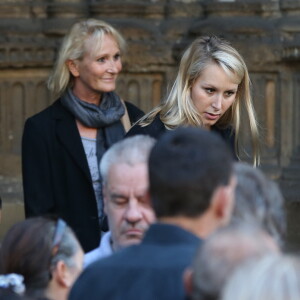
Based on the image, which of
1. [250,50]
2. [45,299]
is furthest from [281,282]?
[250,50]

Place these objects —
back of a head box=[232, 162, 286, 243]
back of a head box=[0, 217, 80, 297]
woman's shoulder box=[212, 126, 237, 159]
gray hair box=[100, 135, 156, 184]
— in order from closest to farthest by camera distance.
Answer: back of a head box=[232, 162, 286, 243] → back of a head box=[0, 217, 80, 297] → gray hair box=[100, 135, 156, 184] → woman's shoulder box=[212, 126, 237, 159]

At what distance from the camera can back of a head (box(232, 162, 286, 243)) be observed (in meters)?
3.22

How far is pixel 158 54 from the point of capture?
8148 mm

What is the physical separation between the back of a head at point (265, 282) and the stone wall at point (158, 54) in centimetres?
550

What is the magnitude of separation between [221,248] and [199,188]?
0.34m

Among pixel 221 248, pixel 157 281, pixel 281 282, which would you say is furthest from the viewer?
pixel 157 281

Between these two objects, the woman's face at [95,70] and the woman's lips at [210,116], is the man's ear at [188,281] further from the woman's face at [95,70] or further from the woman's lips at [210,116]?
the woman's face at [95,70]

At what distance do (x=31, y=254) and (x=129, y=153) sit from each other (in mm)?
714

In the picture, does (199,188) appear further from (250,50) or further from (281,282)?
(250,50)

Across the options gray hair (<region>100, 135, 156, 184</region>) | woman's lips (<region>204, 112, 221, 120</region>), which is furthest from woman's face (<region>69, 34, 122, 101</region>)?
gray hair (<region>100, 135, 156, 184</region>)

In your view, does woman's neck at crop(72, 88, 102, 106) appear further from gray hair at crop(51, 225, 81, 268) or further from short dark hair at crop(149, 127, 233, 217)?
short dark hair at crop(149, 127, 233, 217)

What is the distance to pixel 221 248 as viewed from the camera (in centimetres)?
268

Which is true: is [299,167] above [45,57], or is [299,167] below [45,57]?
below

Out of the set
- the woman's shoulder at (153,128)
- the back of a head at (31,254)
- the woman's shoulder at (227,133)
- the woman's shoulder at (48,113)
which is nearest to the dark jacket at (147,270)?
the back of a head at (31,254)
